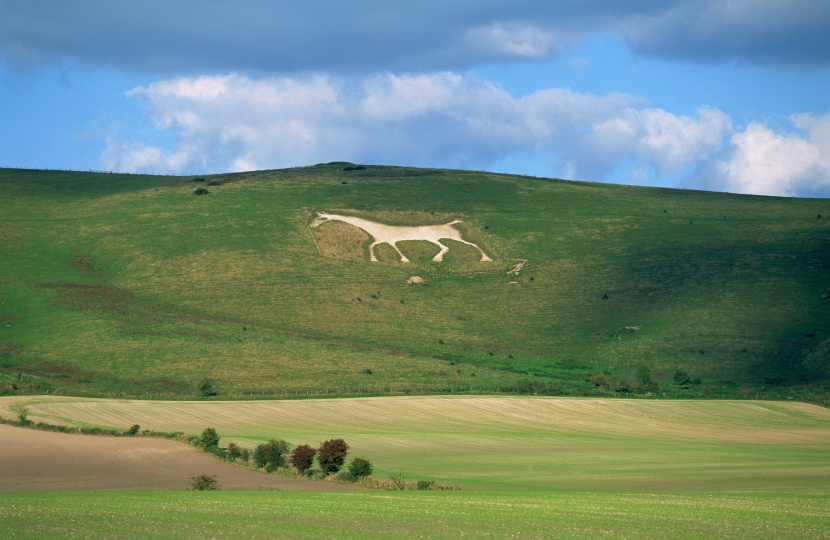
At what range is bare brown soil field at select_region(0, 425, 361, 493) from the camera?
34438mm

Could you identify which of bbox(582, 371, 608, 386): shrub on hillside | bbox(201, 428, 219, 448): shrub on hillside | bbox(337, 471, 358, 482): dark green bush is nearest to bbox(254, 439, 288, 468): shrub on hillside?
bbox(337, 471, 358, 482): dark green bush

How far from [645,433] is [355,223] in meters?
70.2

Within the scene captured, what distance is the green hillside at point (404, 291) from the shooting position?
8356 cm

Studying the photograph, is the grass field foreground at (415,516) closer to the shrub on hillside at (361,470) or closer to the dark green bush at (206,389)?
the shrub on hillside at (361,470)

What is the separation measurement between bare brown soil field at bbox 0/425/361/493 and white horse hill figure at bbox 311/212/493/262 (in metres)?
71.9

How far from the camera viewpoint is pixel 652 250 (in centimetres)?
11750

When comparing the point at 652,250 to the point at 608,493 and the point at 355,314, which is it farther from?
the point at 608,493

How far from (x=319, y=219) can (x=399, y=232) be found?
11.8 metres

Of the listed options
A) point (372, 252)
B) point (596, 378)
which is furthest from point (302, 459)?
point (372, 252)

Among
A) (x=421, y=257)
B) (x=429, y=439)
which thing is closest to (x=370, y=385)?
(x=429, y=439)

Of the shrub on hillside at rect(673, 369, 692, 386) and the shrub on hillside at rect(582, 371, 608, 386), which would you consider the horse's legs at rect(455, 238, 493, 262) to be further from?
→ the shrub on hillside at rect(673, 369, 692, 386)

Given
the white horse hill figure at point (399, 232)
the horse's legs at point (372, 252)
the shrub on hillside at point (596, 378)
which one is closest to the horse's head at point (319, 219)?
the white horse hill figure at point (399, 232)

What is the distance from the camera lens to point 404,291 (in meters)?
108

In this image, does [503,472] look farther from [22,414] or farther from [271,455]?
[22,414]
